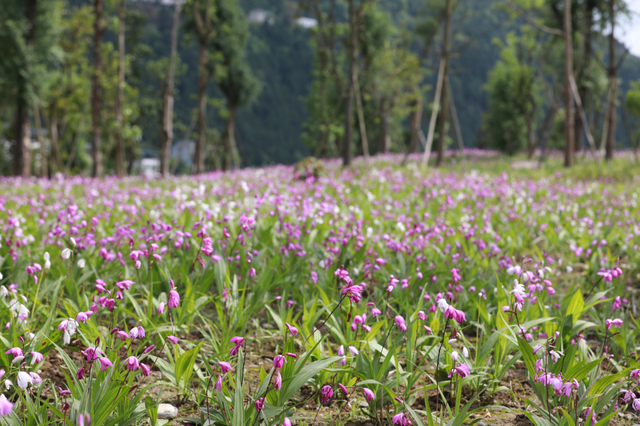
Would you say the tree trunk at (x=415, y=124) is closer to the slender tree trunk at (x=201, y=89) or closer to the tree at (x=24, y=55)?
the slender tree trunk at (x=201, y=89)

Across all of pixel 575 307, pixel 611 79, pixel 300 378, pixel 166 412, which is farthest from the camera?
pixel 611 79

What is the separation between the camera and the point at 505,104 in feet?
137

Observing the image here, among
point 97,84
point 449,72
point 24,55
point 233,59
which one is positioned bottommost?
point 97,84

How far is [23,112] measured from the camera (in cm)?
2033

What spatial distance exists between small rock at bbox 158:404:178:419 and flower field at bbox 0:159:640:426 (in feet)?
0.19

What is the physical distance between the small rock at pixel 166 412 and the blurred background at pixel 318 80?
474 inches

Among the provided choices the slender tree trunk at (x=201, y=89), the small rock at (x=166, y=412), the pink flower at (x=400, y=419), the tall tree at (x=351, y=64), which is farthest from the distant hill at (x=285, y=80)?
the pink flower at (x=400, y=419)

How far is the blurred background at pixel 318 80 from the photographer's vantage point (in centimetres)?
1675

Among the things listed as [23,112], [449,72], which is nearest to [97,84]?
[23,112]

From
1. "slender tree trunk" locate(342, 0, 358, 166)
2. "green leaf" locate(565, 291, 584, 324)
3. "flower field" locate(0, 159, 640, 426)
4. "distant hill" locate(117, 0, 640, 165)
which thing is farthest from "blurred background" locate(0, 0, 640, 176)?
"distant hill" locate(117, 0, 640, 165)

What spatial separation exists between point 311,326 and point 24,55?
22789 millimetres

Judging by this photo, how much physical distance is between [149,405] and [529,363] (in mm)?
1940

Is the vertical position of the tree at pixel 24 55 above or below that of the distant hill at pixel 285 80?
below

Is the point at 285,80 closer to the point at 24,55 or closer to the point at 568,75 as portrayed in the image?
the point at 24,55
